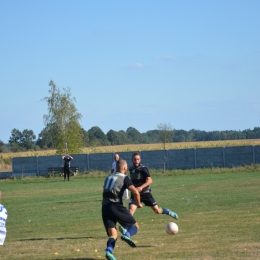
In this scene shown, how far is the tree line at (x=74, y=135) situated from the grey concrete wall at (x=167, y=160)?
722 centimetres

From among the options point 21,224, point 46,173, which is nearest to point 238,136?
point 46,173

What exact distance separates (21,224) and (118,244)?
18.2ft

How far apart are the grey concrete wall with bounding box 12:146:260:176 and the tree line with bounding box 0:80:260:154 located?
23.7 ft

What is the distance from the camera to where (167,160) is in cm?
5050

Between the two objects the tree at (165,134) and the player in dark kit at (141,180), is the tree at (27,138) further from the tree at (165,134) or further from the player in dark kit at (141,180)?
the player in dark kit at (141,180)

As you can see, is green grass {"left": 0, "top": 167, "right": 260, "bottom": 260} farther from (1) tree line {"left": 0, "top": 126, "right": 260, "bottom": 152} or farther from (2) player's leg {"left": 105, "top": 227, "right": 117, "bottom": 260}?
(1) tree line {"left": 0, "top": 126, "right": 260, "bottom": 152}

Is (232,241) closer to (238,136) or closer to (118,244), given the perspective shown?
(118,244)

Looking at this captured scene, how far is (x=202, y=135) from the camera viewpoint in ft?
475

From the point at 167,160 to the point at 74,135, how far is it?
13985mm

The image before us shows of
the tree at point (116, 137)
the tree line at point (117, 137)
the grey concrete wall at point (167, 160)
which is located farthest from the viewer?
the tree at point (116, 137)

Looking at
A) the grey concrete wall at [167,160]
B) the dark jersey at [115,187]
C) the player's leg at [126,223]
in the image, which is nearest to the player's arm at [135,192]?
the dark jersey at [115,187]

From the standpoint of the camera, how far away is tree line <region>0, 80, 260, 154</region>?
61.6 metres

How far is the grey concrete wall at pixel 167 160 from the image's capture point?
48.3 metres

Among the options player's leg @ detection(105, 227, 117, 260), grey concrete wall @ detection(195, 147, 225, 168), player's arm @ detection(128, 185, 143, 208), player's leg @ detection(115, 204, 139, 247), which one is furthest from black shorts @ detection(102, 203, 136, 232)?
grey concrete wall @ detection(195, 147, 225, 168)
